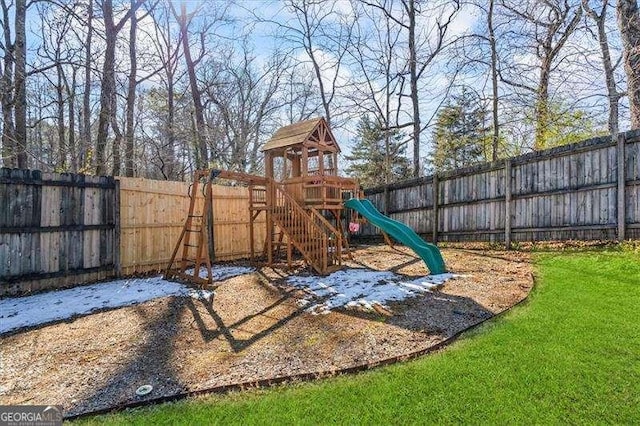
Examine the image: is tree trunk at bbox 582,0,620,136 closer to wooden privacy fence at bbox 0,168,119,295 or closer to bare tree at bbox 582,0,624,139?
bare tree at bbox 582,0,624,139

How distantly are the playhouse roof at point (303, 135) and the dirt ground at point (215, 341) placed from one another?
4042mm

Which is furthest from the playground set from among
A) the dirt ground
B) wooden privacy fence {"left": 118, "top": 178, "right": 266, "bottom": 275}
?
the dirt ground

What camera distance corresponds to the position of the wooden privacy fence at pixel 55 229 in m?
5.06

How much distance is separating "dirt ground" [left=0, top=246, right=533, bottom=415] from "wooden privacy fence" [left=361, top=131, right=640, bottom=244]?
71.7 inches

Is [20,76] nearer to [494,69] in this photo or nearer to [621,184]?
[621,184]

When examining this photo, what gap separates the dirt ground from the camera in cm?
257

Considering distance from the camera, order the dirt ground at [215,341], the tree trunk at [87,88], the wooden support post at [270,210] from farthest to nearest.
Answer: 1. the tree trunk at [87,88]
2. the wooden support post at [270,210]
3. the dirt ground at [215,341]

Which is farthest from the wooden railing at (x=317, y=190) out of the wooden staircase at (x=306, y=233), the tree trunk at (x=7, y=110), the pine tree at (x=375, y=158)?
the pine tree at (x=375, y=158)

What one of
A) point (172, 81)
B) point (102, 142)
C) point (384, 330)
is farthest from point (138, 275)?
point (172, 81)

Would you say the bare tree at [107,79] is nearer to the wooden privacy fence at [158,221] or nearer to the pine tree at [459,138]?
the wooden privacy fence at [158,221]

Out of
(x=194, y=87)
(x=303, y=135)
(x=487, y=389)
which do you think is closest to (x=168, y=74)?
(x=194, y=87)

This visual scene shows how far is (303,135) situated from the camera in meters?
7.78

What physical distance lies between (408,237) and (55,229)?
5.85 metres

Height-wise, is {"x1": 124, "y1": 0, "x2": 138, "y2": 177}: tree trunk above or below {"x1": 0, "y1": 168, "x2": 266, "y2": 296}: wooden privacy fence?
above
